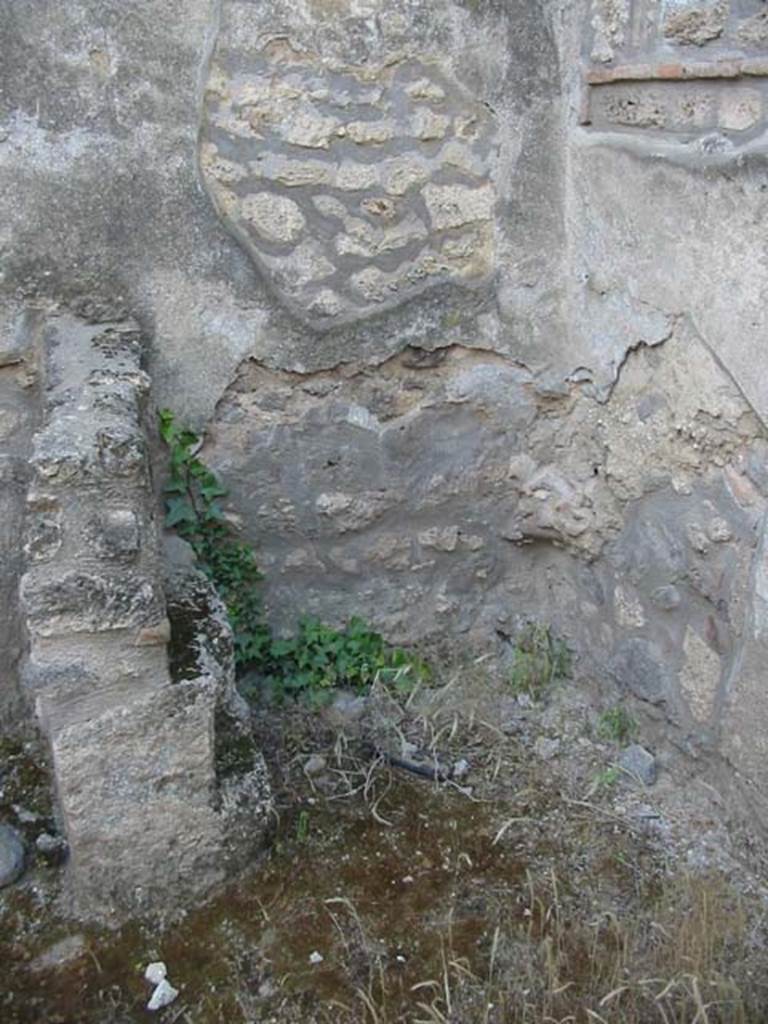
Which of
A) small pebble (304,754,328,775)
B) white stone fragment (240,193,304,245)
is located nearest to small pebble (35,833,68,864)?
small pebble (304,754,328,775)

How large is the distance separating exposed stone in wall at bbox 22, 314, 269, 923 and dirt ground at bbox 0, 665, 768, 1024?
14 cm

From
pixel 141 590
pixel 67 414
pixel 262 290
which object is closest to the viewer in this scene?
pixel 141 590

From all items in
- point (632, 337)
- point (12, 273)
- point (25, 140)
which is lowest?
point (632, 337)

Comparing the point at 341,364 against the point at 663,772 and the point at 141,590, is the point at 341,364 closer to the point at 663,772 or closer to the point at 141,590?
the point at 141,590

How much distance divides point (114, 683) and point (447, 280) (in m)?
1.52

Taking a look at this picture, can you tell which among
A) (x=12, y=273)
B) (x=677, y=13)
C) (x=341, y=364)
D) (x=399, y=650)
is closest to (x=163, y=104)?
(x=12, y=273)

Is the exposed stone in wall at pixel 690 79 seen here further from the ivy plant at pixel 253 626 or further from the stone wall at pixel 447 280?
the ivy plant at pixel 253 626

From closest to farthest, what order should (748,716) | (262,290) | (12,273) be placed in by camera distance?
1. (748,716)
2. (12,273)
3. (262,290)

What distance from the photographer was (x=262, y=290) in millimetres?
3039

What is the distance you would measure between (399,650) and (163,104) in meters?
1.72

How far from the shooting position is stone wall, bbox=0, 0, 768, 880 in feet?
8.57

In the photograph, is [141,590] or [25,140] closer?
[141,590]

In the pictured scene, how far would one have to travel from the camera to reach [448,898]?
2.55 meters

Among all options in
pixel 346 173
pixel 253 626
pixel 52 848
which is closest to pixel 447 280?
pixel 346 173
